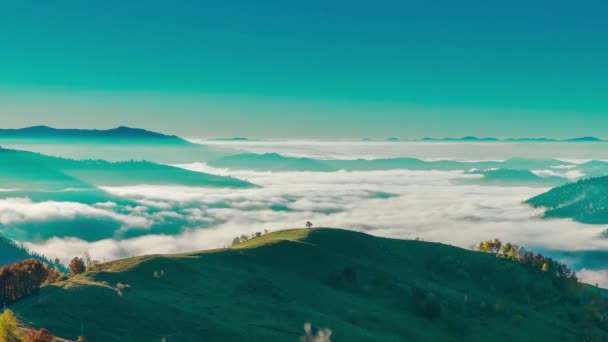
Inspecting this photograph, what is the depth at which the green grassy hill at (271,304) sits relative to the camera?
91.3 meters

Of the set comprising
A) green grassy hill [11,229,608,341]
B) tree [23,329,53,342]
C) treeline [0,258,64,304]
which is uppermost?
tree [23,329,53,342]

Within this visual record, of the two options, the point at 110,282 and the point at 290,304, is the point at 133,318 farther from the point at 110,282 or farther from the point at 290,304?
the point at 290,304

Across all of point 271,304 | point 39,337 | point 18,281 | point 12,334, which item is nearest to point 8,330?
point 12,334

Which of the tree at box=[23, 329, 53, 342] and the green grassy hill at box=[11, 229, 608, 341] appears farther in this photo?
the green grassy hill at box=[11, 229, 608, 341]

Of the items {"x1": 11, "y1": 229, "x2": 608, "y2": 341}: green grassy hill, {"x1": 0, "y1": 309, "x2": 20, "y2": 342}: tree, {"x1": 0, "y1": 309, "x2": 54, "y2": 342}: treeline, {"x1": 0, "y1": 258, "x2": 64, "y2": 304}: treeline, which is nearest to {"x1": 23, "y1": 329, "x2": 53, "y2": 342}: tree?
{"x1": 0, "y1": 309, "x2": 54, "y2": 342}: treeline

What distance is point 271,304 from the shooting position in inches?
5027

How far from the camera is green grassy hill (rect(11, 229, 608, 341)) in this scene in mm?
91312

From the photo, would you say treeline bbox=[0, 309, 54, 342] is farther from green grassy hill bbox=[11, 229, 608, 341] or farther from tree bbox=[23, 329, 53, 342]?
green grassy hill bbox=[11, 229, 608, 341]

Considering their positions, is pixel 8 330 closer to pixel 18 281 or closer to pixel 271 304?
pixel 18 281

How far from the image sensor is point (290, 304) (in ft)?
432

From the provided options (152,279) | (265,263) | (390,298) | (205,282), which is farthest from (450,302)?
(152,279)

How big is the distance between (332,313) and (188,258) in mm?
45972

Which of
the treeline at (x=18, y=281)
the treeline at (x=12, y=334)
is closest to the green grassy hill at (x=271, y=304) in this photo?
the treeline at (x=18, y=281)

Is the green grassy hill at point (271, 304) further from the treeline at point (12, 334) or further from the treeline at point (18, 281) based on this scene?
the treeline at point (12, 334)
